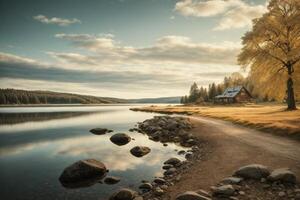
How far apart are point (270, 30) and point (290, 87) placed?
9788mm

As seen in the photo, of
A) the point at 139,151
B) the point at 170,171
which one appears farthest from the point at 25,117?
the point at 170,171

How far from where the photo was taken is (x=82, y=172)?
1492 centimetres

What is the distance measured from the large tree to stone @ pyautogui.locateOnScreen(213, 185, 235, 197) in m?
34.6

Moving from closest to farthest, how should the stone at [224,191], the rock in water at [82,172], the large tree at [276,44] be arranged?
the stone at [224,191] → the rock in water at [82,172] → the large tree at [276,44]

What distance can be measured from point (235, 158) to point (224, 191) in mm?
5832

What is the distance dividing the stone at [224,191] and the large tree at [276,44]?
34.6m

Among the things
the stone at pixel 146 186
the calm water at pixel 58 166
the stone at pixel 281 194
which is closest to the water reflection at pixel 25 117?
the calm water at pixel 58 166

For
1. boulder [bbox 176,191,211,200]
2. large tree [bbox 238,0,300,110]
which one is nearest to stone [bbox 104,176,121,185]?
boulder [bbox 176,191,211,200]

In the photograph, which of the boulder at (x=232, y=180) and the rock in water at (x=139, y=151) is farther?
the rock in water at (x=139, y=151)

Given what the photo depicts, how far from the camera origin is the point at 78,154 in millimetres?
22031

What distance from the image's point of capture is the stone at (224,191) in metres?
9.69

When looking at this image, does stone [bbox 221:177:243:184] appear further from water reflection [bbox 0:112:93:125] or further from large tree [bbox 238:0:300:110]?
water reflection [bbox 0:112:93:125]

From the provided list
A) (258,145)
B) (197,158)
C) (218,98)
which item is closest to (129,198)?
(197,158)

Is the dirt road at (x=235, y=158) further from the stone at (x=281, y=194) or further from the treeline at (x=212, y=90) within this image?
the treeline at (x=212, y=90)
